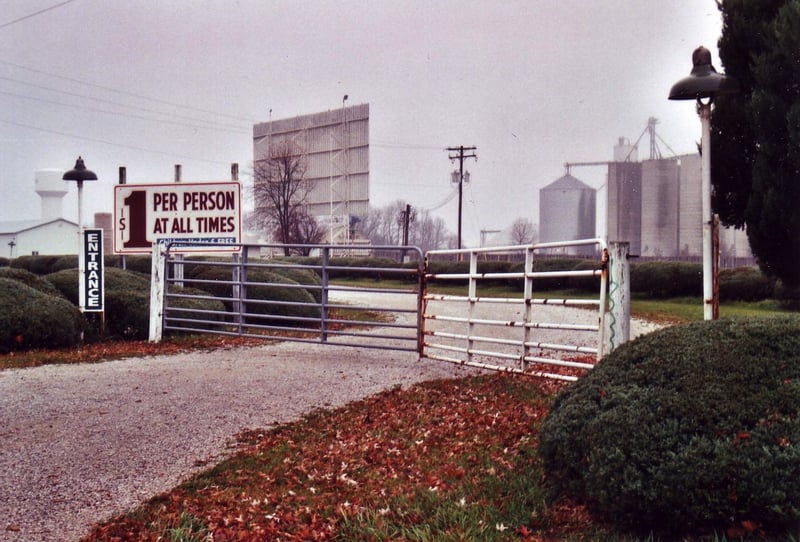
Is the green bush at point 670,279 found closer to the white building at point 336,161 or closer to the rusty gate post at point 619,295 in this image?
the rusty gate post at point 619,295

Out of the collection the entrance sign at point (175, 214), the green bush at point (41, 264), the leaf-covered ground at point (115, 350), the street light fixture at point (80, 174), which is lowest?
the leaf-covered ground at point (115, 350)

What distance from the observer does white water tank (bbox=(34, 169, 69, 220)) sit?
69.0 metres

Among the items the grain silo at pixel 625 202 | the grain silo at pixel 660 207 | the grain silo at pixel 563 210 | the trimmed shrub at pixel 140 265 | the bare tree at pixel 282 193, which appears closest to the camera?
the grain silo at pixel 660 207

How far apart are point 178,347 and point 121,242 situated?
4.34m

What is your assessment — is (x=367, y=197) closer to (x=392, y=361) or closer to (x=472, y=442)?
(x=392, y=361)

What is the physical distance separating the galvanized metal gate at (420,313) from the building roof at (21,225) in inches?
2005

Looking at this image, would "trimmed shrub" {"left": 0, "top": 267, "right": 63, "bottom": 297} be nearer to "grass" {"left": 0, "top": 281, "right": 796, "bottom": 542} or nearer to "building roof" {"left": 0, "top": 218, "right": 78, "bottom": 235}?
"grass" {"left": 0, "top": 281, "right": 796, "bottom": 542}

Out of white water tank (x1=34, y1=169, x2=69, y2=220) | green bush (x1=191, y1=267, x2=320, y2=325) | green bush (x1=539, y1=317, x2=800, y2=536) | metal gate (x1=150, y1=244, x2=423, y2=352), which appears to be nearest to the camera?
green bush (x1=539, y1=317, x2=800, y2=536)

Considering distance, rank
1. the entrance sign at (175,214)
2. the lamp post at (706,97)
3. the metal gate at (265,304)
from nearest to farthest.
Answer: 1. the lamp post at (706,97)
2. the metal gate at (265,304)
3. the entrance sign at (175,214)

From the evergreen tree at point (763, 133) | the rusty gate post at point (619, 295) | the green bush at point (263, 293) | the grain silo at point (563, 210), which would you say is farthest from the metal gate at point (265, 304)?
the grain silo at point (563, 210)

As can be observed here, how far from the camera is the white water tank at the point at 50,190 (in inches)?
2717

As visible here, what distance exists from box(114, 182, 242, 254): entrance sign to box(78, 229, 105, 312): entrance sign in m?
2.25

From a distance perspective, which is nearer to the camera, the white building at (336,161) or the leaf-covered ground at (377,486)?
the leaf-covered ground at (377,486)

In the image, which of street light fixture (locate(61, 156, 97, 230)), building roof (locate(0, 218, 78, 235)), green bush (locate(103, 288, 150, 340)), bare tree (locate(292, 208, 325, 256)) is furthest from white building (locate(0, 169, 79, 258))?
green bush (locate(103, 288, 150, 340))
